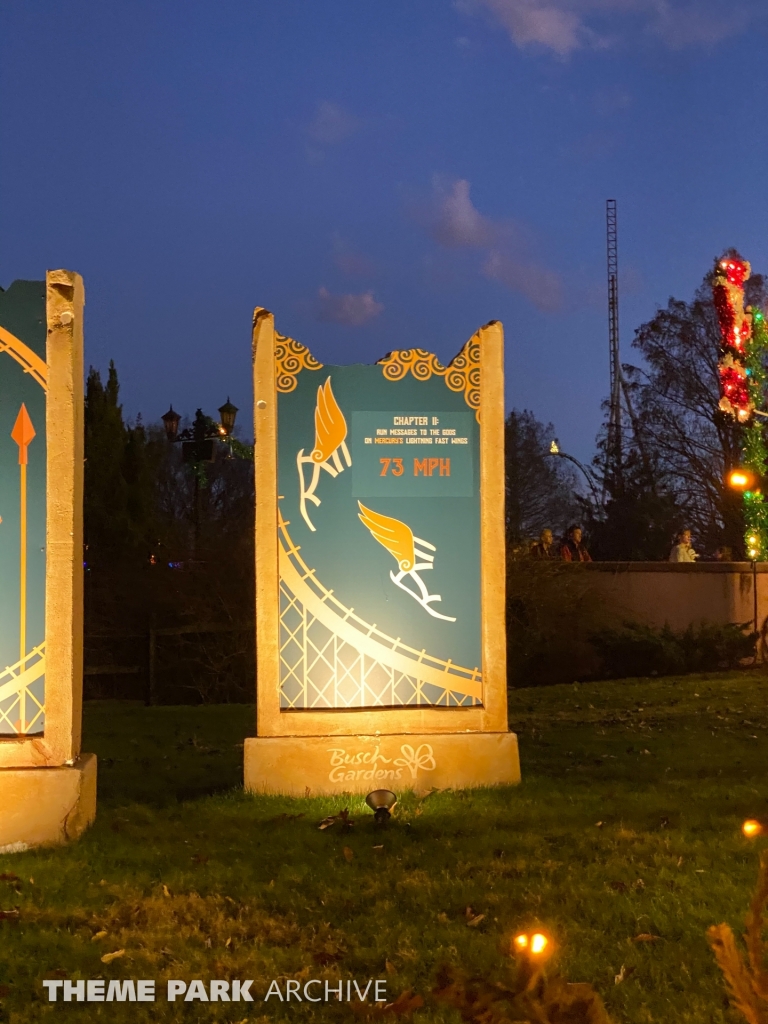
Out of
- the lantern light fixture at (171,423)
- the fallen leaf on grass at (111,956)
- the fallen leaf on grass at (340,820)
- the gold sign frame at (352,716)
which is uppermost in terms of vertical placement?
the lantern light fixture at (171,423)

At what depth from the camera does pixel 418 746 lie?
7.17 meters

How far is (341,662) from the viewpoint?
7.25 m

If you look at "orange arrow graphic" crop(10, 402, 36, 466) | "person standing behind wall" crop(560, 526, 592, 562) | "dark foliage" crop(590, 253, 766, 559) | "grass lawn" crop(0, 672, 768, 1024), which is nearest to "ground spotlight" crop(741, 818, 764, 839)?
"grass lawn" crop(0, 672, 768, 1024)

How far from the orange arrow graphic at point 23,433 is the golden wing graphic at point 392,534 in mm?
2370

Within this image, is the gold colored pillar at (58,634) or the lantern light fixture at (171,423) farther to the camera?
the lantern light fixture at (171,423)

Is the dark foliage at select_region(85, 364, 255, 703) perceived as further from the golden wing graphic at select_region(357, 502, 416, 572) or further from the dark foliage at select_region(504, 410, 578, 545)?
the dark foliage at select_region(504, 410, 578, 545)

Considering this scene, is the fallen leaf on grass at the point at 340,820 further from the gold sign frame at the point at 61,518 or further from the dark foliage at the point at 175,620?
the dark foliage at the point at 175,620

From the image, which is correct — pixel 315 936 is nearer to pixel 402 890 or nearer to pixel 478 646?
pixel 402 890

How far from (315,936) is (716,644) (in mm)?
14361

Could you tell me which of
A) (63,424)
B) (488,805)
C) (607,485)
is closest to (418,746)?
(488,805)

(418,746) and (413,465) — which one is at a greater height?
(413,465)

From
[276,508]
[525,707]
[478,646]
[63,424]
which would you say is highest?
[63,424]

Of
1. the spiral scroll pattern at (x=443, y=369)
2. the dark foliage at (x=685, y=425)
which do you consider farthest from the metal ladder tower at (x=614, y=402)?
the spiral scroll pattern at (x=443, y=369)

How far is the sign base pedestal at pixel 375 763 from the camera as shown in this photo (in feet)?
23.2
